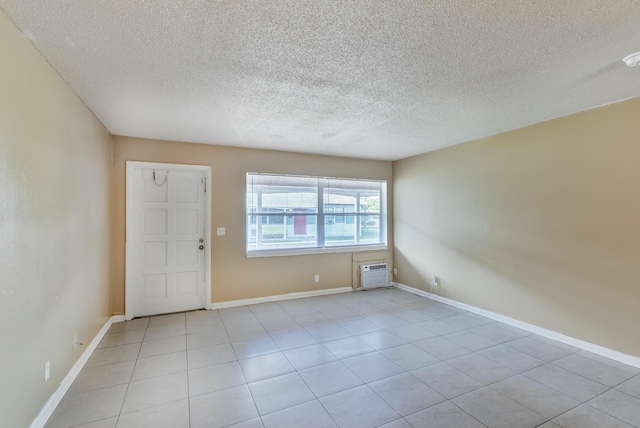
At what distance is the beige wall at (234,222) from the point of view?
394 cm

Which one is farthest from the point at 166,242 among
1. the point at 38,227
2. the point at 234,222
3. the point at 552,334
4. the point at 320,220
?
the point at 552,334

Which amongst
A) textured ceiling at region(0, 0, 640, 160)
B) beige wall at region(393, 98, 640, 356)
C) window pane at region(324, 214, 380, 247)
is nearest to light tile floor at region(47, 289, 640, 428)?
beige wall at region(393, 98, 640, 356)

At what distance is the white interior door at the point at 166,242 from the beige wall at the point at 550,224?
3.70 m

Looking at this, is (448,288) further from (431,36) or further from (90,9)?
(90,9)

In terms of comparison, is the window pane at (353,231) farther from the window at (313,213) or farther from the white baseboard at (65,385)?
the white baseboard at (65,385)

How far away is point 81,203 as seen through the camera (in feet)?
9.12

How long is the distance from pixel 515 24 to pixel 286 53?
137cm

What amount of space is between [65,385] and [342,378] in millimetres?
2177

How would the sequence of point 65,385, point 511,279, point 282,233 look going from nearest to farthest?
point 65,385, point 511,279, point 282,233

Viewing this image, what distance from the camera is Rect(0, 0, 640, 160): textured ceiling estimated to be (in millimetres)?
1591

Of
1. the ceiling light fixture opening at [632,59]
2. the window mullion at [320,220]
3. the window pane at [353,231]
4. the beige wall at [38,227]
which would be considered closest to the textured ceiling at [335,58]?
the ceiling light fixture opening at [632,59]

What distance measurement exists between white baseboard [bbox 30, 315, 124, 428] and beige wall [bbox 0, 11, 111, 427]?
56 mm

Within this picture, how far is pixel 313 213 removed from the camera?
5.17 meters

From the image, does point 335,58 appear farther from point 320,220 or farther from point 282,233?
point 320,220
